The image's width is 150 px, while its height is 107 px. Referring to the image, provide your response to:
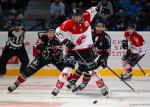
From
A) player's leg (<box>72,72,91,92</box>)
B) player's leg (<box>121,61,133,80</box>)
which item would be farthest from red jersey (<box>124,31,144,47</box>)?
player's leg (<box>72,72,91,92</box>)

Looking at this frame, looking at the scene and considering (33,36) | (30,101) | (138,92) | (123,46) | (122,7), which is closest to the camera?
(30,101)

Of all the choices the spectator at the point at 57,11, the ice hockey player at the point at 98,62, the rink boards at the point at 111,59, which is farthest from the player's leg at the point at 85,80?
the spectator at the point at 57,11

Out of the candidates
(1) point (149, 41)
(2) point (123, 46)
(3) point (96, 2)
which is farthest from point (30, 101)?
(3) point (96, 2)

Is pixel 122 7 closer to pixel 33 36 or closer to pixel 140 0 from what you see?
pixel 140 0

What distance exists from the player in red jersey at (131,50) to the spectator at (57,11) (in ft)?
7.10

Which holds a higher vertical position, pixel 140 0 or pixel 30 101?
pixel 140 0

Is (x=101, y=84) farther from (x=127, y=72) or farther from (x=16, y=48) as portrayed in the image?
(x=16, y=48)

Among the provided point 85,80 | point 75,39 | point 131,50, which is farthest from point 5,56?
point 75,39

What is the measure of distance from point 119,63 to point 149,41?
2.86 feet

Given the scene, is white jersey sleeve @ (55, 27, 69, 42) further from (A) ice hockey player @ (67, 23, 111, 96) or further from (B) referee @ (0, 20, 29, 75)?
(B) referee @ (0, 20, 29, 75)

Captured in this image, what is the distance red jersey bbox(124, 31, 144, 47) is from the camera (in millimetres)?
12703

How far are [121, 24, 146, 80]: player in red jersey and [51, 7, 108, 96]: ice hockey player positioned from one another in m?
2.78

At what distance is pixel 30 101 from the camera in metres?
9.41

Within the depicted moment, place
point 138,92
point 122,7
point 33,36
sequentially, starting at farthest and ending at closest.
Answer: point 122,7
point 33,36
point 138,92
